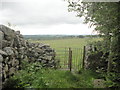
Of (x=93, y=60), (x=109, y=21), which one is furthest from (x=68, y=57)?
(x=109, y=21)

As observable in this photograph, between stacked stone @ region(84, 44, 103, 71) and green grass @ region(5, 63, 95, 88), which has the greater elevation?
stacked stone @ region(84, 44, 103, 71)

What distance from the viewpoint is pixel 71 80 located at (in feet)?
12.0

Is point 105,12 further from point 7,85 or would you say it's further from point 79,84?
point 7,85

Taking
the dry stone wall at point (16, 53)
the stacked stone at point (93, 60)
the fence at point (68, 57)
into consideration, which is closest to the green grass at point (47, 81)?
the dry stone wall at point (16, 53)

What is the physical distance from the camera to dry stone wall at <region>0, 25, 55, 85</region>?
9.84ft

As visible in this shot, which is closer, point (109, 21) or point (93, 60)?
point (109, 21)

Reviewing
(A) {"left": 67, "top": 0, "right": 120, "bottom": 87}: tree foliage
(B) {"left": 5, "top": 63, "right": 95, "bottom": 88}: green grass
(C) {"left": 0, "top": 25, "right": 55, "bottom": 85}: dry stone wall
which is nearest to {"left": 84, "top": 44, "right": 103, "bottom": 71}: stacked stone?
(B) {"left": 5, "top": 63, "right": 95, "bottom": 88}: green grass

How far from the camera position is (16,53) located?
3.86 m

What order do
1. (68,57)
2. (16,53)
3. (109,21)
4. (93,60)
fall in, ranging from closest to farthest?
(109,21) → (16,53) → (93,60) → (68,57)

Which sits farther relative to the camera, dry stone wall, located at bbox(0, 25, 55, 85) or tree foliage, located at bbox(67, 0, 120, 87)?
dry stone wall, located at bbox(0, 25, 55, 85)

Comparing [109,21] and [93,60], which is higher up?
[109,21]

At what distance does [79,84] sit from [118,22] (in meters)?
2.06

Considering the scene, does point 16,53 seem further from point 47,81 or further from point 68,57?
point 68,57

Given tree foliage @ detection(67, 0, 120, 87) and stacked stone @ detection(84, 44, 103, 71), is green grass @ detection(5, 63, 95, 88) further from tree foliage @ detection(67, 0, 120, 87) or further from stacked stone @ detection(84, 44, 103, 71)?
tree foliage @ detection(67, 0, 120, 87)
